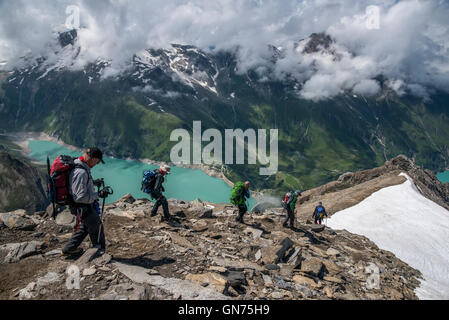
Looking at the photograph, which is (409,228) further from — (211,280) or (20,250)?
(20,250)

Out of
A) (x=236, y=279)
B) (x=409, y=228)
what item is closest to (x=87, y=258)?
(x=236, y=279)

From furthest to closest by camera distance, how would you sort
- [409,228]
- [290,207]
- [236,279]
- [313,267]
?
1. [409,228]
2. [290,207]
3. [313,267]
4. [236,279]

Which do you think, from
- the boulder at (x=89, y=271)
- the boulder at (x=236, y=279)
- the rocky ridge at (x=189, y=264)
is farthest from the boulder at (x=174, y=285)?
the boulder at (x=236, y=279)

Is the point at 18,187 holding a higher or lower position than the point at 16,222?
lower

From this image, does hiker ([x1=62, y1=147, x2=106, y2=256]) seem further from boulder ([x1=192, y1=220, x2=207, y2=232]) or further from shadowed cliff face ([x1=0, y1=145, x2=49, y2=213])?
shadowed cliff face ([x1=0, y1=145, x2=49, y2=213])

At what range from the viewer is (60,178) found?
9008mm

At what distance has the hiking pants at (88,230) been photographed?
9852 millimetres

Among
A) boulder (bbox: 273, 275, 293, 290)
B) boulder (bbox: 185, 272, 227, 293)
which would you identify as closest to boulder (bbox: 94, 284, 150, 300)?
boulder (bbox: 185, 272, 227, 293)

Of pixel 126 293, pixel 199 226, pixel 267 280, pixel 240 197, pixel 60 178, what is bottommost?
pixel 267 280

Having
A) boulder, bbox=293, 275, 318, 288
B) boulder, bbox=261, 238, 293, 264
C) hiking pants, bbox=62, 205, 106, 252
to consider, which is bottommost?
boulder, bbox=293, 275, 318, 288

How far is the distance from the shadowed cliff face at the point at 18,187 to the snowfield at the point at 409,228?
167527 millimetres

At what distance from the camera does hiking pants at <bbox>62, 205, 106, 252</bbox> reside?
32.3 ft

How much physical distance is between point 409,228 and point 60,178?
37.1m
